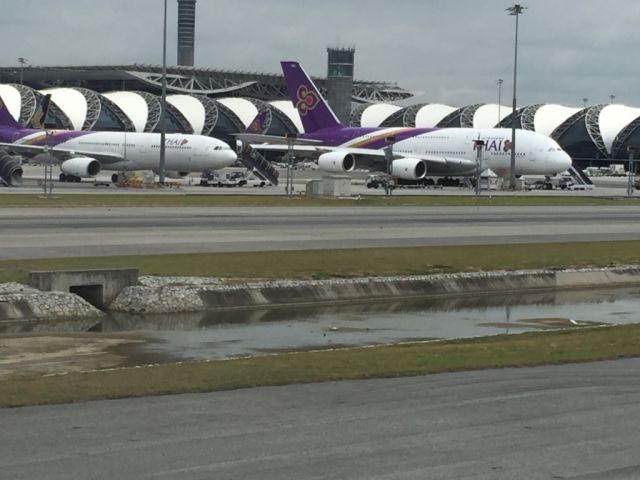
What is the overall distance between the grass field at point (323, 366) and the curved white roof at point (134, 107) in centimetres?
15400

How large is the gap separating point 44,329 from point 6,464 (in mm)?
13192

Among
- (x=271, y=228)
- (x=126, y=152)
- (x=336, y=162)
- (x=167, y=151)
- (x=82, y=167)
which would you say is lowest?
(x=271, y=228)

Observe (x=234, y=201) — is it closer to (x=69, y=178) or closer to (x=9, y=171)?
(x=9, y=171)

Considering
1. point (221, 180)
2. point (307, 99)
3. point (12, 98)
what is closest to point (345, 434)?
point (221, 180)

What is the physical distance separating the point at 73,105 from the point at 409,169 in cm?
8247

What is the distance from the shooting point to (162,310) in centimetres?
2733

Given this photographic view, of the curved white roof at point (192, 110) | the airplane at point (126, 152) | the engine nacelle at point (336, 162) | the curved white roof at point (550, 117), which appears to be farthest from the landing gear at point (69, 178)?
the curved white roof at point (550, 117)

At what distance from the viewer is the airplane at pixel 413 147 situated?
326 ft

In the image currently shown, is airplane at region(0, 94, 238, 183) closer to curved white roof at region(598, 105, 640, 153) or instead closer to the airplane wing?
the airplane wing

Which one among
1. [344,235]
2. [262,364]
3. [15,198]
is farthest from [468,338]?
[15,198]

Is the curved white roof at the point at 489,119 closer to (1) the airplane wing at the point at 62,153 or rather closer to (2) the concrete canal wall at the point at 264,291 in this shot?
(1) the airplane wing at the point at 62,153

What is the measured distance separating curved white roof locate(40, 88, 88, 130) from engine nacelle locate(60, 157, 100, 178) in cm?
7379

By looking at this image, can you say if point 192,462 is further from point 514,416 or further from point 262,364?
point 262,364

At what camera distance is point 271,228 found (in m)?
46.4
